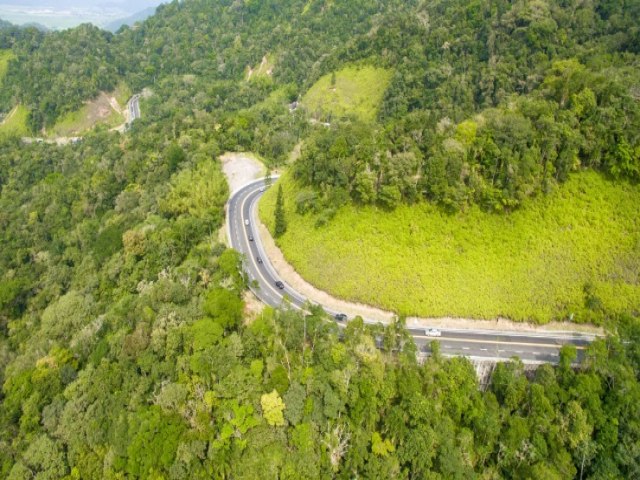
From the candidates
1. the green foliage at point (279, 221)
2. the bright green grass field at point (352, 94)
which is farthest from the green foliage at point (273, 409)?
the bright green grass field at point (352, 94)

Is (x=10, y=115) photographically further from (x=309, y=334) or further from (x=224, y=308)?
(x=309, y=334)

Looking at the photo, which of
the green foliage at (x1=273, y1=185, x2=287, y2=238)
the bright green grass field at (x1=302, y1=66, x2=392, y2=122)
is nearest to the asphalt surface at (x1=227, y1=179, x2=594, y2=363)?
the green foliage at (x1=273, y1=185, x2=287, y2=238)

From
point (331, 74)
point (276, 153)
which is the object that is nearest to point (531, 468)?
point (276, 153)

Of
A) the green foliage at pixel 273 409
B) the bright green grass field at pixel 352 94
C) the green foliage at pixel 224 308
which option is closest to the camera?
the green foliage at pixel 273 409

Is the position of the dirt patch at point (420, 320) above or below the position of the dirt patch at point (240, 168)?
below

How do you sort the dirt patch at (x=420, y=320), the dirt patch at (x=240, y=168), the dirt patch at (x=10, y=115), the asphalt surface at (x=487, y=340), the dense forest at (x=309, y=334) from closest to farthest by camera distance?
the dense forest at (x=309, y=334)
the asphalt surface at (x=487, y=340)
the dirt patch at (x=420, y=320)
the dirt patch at (x=240, y=168)
the dirt patch at (x=10, y=115)

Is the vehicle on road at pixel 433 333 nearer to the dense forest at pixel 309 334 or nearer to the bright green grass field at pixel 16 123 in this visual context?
the dense forest at pixel 309 334

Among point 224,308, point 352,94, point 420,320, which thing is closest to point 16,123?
point 352,94
